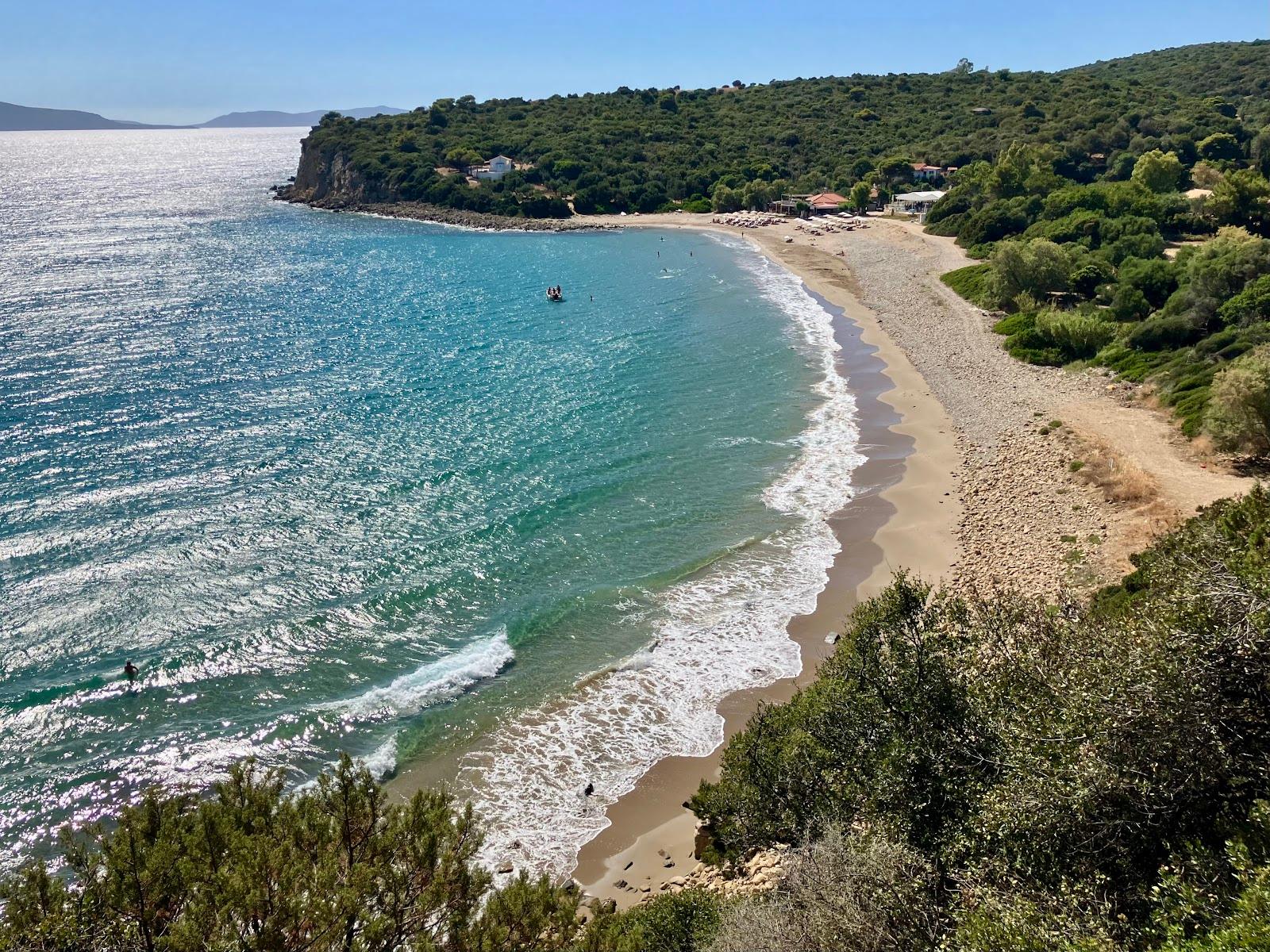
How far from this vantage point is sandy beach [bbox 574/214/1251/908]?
61.8 ft

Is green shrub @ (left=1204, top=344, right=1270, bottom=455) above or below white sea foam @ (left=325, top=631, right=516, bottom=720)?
above

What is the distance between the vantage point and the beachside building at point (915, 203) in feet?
323

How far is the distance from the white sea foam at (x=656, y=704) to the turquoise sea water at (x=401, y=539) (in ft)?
0.29

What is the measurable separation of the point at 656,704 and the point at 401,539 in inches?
480

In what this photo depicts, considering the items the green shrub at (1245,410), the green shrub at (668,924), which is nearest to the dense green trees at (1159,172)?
the green shrub at (1245,410)

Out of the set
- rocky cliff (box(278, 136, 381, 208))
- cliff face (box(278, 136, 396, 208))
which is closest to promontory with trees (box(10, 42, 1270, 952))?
rocky cliff (box(278, 136, 381, 208))

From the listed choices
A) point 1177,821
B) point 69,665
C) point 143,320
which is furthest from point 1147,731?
point 143,320

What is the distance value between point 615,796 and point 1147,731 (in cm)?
1223

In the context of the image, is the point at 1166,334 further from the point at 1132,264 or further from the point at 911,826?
the point at 911,826

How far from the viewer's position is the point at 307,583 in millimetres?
26359

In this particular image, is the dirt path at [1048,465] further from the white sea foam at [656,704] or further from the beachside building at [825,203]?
the beachside building at [825,203]

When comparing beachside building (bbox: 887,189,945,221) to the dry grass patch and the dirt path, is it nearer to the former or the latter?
the dirt path

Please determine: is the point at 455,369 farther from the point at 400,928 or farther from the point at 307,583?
the point at 400,928

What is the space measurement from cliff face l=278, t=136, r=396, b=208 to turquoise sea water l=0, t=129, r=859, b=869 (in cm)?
6972
